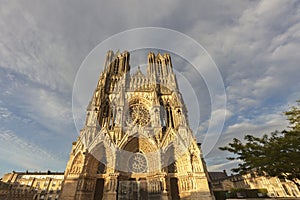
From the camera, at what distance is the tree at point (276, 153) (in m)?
8.11

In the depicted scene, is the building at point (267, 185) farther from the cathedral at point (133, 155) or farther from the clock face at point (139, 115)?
the clock face at point (139, 115)

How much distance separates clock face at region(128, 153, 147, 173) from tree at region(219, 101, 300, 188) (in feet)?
31.3

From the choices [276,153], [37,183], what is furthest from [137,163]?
[37,183]

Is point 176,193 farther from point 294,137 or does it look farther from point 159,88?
point 159,88

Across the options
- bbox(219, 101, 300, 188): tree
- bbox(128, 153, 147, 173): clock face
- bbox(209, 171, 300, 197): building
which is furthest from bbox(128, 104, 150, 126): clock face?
bbox(209, 171, 300, 197): building

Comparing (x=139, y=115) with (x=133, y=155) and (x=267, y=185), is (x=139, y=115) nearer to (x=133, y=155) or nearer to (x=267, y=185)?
(x=133, y=155)

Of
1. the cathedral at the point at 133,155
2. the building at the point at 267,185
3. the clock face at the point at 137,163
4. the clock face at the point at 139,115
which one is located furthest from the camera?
the building at the point at 267,185

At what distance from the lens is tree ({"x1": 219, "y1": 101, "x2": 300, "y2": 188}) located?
26.6ft

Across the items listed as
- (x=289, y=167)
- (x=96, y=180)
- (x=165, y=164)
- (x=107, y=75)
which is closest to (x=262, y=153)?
(x=289, y=167)

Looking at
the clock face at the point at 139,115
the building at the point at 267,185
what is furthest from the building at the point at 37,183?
the building at the point at 267,185

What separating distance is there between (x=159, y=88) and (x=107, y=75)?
973cm

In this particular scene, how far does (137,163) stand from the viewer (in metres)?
16.5

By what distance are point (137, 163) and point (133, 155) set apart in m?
1.01

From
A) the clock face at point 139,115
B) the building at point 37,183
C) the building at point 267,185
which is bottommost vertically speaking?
the building at point 267,185
